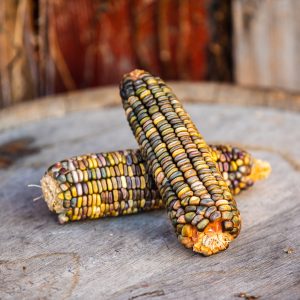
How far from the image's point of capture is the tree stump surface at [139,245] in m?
2.56

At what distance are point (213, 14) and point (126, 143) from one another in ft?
7.74

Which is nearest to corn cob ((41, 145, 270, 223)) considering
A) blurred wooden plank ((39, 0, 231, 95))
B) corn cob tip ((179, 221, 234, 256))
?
corn cob tip ((179, 221, 234, 256))

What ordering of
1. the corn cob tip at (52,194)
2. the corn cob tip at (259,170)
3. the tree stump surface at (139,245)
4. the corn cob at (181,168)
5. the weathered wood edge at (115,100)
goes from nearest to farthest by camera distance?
the tree stump surface at (139,245)
the corn cob at (181,168)
the corn cob tip at (52,194)
the corn cob tip at (259,170)
the weathered wood edge at (115,100)

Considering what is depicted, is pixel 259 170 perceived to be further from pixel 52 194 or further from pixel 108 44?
pixel 108 44

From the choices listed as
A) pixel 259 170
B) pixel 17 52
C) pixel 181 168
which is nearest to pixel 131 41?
pixel 17 52

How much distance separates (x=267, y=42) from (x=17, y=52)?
222cm

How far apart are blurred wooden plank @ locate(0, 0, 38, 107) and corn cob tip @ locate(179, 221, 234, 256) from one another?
3235mm

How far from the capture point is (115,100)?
4.82 metres

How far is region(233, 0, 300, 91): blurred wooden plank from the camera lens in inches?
230

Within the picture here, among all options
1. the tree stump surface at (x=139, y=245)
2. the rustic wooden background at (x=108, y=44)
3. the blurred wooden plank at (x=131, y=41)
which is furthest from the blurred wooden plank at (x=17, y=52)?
the tree stump surface at (x=139, y=245)

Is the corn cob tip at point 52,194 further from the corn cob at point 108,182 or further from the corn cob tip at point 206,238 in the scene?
the corn cob tip at point 206,238

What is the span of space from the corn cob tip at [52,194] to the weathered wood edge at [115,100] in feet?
5.01

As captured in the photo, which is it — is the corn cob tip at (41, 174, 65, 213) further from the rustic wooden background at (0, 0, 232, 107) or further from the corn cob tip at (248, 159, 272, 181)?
the rustic wooden background at (0, 0, 232, 107)

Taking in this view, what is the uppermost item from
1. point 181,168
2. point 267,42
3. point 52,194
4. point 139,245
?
point 181,168
